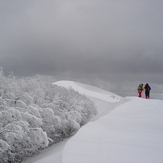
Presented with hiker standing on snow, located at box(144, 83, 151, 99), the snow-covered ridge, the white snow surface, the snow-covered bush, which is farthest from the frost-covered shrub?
the snow-covered ridge

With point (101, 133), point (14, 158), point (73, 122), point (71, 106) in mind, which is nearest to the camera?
point (101, 133)

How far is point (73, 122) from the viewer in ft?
41.3

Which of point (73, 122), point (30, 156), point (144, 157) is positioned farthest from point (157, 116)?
point (30, 156)

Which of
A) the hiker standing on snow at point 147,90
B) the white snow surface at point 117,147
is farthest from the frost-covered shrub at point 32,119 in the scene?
the hiker standing on snow at point 147,90

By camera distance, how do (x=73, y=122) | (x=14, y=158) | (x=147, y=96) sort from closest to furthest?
(x=14, y=158)
(x=73, y=122)
(x=147, y=96)

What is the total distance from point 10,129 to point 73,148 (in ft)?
11.1

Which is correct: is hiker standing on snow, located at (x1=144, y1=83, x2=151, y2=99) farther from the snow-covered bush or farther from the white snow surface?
the white snow surface

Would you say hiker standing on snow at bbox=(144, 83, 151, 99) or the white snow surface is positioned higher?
hiker standing on snow at bbox=(144, 83, 151, 99)

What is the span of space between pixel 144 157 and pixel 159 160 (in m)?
0.38

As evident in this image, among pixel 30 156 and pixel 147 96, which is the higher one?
pixel 147 96

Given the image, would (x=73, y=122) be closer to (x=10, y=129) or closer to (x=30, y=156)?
(x=30, y=156)

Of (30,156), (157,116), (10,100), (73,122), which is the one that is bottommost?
(30,156)

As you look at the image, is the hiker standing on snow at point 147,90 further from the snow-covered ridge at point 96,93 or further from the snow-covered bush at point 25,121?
the snow-covered bush at point 25,121

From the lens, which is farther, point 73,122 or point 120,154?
point 73,122
